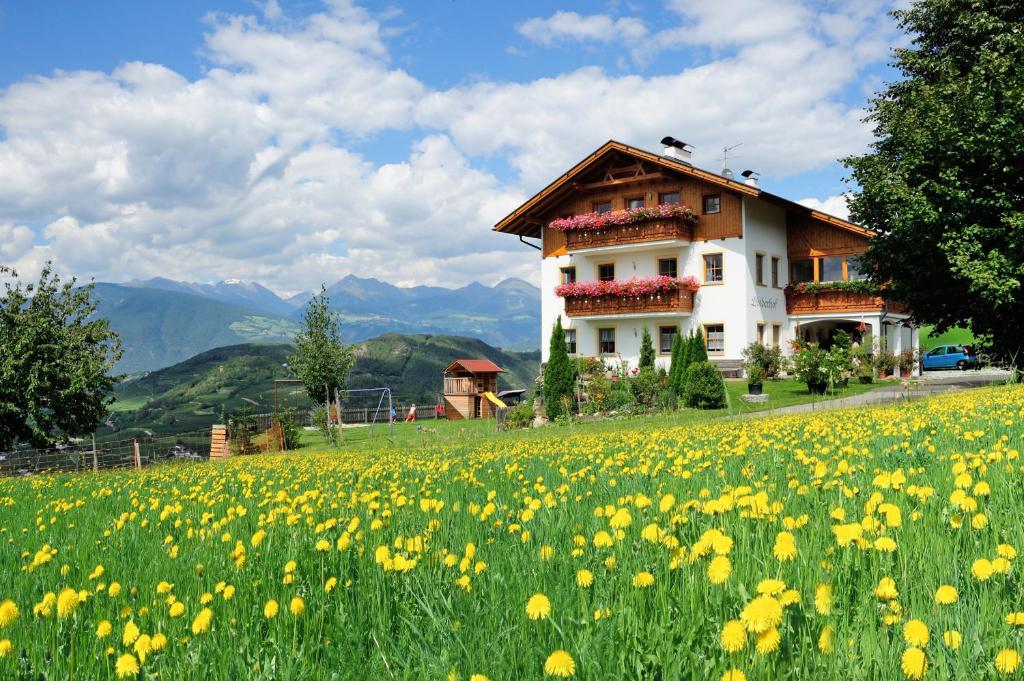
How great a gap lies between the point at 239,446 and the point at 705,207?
2269cm

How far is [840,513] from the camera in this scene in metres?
2.62

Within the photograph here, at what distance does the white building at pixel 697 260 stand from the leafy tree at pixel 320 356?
1016 centimetres

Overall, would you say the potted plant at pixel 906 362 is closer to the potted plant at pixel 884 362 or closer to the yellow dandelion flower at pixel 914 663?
the potted plant at pixel 884 362

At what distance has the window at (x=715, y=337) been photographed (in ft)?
Result: 105

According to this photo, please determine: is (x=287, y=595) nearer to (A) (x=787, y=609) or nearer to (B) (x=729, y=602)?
(B) (x=729, y=602)

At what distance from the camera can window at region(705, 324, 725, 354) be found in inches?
1262

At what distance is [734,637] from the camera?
1537 mm

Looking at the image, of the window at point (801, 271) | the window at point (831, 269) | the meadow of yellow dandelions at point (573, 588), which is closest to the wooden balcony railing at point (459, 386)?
the window at point (801, 271)

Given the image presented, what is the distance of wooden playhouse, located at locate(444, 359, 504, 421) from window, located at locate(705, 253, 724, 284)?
1481 centimetres

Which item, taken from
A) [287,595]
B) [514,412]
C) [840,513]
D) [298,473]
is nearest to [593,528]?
[840,513]

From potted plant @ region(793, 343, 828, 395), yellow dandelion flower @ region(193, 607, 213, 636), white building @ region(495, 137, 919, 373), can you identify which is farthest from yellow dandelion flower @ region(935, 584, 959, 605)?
white building @ region(495, 137, 919, 373)

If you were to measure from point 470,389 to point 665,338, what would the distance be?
13.9m

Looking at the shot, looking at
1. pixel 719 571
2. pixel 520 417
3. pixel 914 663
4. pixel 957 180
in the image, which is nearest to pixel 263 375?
pixel 520 417

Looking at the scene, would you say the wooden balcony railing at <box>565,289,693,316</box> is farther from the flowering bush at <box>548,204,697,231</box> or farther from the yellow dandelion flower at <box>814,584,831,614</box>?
the yellow dandelion flower at <box>814,584,831,614</box>
